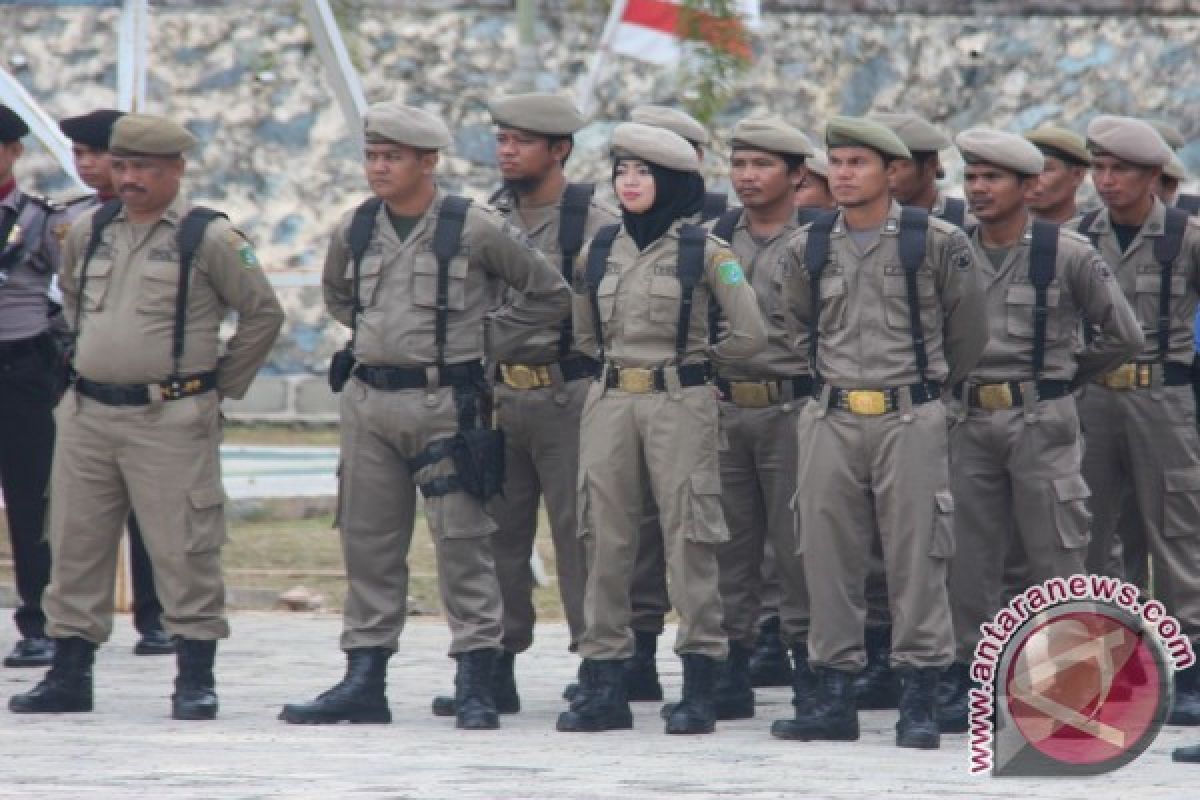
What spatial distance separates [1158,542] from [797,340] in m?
1.61

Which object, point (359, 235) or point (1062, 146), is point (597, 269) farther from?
point (1062, 146)

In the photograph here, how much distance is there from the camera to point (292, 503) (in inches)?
657

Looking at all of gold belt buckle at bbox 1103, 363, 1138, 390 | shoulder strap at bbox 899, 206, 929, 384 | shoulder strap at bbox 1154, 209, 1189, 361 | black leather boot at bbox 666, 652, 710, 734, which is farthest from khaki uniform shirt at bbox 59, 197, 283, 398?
shoulder strap at bbox 1154, 209, 1189, 361

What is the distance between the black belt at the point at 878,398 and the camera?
31.4 feet

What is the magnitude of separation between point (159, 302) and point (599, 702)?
6.65 ft

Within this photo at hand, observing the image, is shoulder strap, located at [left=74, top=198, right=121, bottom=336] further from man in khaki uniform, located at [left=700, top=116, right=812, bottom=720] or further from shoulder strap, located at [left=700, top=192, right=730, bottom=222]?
shoulder strap, located at [left=700, top=192, right=730, bottom=222]

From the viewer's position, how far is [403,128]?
1004 cm

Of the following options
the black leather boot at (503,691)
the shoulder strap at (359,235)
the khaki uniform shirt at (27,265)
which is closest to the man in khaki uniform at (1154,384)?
the black leather boot at (503,691)

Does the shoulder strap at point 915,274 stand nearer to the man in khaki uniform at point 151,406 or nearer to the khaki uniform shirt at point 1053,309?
the khaki uniform shirt at point 1053,309

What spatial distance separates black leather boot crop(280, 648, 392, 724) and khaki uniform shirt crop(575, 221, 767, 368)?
134cm

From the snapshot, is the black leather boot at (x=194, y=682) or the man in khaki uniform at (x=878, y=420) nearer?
the man in khaki uniform at (x=878, y=420)

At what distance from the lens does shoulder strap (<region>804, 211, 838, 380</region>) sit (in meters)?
9.73

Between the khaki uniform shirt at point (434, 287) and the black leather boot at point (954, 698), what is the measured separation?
6.01ft

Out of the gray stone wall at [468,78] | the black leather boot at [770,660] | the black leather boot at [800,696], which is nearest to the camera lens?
the black leather boot at [800,696]
